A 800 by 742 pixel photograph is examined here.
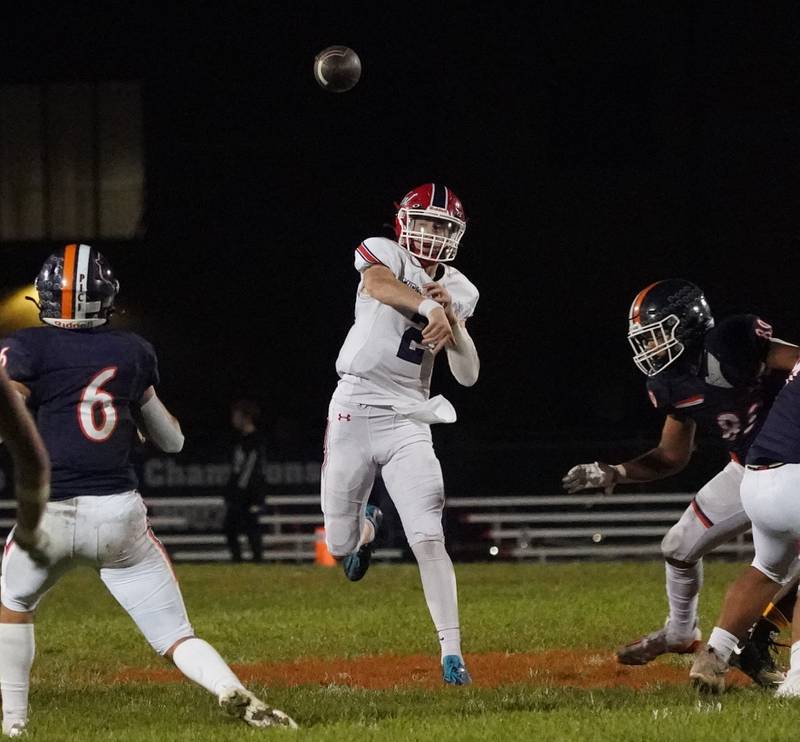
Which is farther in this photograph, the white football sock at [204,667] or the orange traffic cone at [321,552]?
the orange traffic cone at [321,552]

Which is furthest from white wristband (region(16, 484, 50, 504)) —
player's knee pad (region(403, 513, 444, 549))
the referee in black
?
the referee in black

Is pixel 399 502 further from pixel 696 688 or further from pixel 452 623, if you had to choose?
pixel 696 688

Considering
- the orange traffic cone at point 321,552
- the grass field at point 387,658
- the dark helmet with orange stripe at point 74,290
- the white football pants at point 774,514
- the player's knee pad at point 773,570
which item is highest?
the dark helmet with orange stripe at point 74,290

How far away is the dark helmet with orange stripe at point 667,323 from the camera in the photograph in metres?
6.75

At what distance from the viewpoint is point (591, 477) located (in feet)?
22.7

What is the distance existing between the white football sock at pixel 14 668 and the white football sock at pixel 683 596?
318 cm

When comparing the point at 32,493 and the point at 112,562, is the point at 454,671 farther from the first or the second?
the point at 32,493

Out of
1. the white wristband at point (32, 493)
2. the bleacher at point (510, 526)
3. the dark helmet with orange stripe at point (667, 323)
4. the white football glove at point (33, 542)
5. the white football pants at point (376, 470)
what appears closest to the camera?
the white wristband at point (32, 493)

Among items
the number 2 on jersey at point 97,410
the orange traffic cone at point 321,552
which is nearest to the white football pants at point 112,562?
the number 2 on jersey at point 97,410

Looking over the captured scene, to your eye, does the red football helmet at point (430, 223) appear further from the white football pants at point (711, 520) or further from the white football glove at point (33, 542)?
the white football glove at point (33, 542)

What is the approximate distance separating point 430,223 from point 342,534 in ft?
5.33

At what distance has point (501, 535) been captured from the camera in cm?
1681

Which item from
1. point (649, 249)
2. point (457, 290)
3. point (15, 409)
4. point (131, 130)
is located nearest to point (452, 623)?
point (457, 290)

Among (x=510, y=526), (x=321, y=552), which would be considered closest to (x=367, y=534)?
(x=321, y=552)
